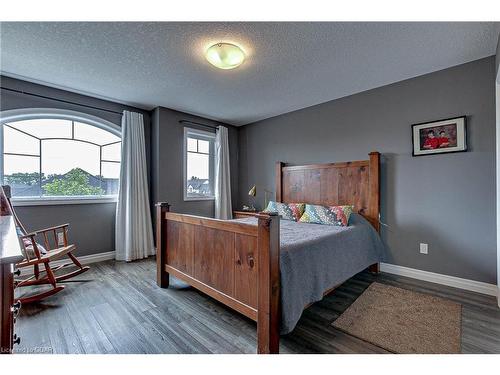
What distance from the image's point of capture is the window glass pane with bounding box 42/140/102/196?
3.08 meters

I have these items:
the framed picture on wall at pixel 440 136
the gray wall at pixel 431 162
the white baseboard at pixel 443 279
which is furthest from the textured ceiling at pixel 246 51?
the white baseboard at pixel 443 279

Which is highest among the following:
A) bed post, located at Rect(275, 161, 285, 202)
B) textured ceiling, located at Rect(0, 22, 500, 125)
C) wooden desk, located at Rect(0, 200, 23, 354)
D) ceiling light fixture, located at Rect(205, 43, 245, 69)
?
textured ceiling, located at Rect(0, 22, 500, 125)

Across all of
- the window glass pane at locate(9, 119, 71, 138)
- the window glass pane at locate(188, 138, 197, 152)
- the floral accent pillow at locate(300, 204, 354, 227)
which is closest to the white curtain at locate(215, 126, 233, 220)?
the window glass pane at locate(188, 138, 197, 152)

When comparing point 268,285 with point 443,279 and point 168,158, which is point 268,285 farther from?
point 168,158

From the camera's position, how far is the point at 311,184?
11.8 ft

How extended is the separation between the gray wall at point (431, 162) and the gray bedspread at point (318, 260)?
1.56 feet

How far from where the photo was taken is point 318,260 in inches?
77.8

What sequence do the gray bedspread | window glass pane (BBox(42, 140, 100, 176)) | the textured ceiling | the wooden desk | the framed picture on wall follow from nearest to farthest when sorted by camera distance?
the wooden desk < the gray bedspread < the textured ceiling < the framed picture on wall < window glass pane (BBox(42, 140, 100, 176))

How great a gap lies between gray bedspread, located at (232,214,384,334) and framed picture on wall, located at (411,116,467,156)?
1098mm

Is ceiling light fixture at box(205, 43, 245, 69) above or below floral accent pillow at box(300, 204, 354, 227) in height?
above

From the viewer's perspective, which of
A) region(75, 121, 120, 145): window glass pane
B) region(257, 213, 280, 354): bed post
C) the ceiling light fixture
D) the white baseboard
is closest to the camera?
region(257, 213, 280, 354): bed post

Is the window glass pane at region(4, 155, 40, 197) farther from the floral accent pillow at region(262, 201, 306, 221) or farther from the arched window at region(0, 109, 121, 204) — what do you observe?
the floral accent pillow at region(262, 201, 306, 221)

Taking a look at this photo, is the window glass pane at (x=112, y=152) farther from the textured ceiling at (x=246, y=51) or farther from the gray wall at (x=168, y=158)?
the textured ceiling at (x=246, y=51)
